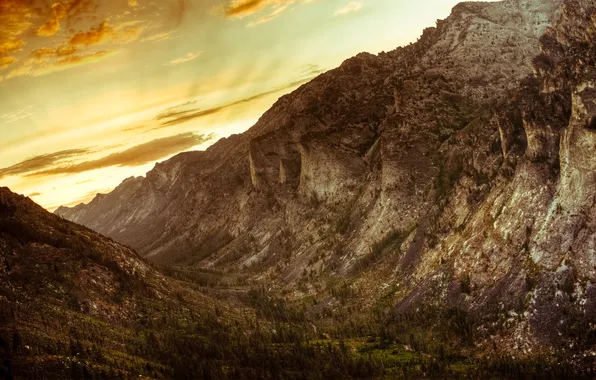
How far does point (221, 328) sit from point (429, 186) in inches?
2151

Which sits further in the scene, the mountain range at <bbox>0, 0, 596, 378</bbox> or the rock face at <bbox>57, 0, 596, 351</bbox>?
the mountain range at <bbox>0, 0, 596, 378</bbox>

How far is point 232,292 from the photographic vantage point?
562 ft

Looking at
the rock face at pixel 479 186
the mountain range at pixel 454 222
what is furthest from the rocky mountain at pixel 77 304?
the rock face at pixel 479 186

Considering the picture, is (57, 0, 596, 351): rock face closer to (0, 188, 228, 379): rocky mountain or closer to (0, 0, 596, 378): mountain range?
(0, 0, 596, 378): mountain range

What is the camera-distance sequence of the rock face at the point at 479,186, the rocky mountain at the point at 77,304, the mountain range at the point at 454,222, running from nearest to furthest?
the rock face at the point at 479,186
the mountain range at the point at 454,222
the rocky mountain at the point at 77,304

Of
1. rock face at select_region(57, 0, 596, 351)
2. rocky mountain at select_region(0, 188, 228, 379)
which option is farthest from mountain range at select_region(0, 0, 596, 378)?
rocky mountain at select_region(0, 188, 228, 379)

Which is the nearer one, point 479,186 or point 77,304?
point 77,304

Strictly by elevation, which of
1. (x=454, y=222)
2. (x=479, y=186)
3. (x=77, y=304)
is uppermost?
(x=77, y=304)

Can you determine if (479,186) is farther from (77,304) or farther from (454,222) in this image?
(77,304)

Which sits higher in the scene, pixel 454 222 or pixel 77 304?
pixel 77 304

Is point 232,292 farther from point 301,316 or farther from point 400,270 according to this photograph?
point 400,270

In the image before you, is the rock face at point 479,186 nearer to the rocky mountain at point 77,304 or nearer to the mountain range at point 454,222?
the mountain range at point 454,222

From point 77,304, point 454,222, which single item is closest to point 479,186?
point 454,222

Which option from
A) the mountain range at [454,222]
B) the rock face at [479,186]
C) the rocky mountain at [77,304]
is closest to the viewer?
the rock face at [479,186]
